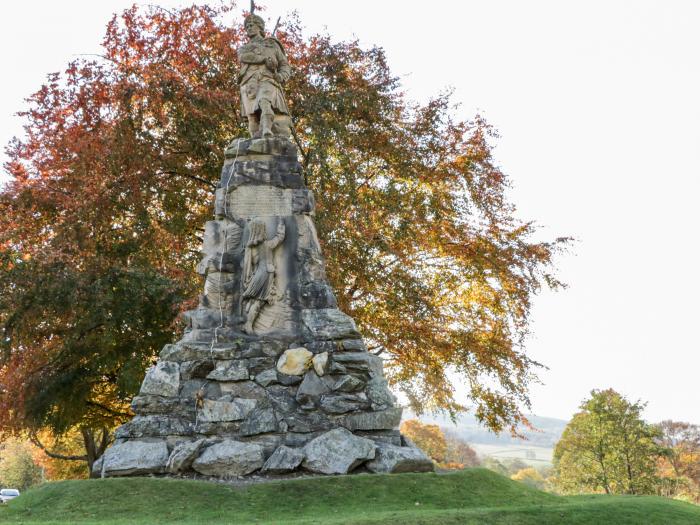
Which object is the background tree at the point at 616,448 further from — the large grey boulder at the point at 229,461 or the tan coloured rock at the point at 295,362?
the large grey boulder at the point at 229,461


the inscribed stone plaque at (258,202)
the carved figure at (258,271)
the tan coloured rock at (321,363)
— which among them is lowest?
the tan coloured rock at (321,363)

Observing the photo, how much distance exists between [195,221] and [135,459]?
9506 mm

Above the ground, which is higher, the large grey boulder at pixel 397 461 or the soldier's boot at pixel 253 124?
the soldier's boot at pixel 253 124

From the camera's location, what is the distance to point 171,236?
15.8 metres

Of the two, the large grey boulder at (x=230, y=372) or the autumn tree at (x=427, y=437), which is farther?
the autumn tree at (x=427, y=437)

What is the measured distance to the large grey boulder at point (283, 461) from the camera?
817 cm

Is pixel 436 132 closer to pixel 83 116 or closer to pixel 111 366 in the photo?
pixel 83 116

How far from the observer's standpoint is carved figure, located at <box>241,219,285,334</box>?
31.5ft

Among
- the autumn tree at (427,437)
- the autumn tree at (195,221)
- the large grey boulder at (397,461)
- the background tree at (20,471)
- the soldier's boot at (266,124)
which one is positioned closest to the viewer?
the large grey boulder at (397,461)

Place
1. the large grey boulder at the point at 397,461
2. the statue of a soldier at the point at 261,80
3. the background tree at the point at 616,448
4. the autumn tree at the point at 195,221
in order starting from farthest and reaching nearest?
the background tree at the point at 616,448 → the autumn tree at the point at 195,221 → the statue of a soldier at the point at 261,80 → the large grey boulder at the point at 397,461

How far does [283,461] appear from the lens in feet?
26.9

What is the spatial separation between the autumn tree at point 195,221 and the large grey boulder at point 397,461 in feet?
21.5

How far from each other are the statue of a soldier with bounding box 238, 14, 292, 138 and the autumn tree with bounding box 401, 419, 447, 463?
929 inches

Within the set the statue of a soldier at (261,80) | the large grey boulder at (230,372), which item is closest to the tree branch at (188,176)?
the statue of a soldier at (261,80)
